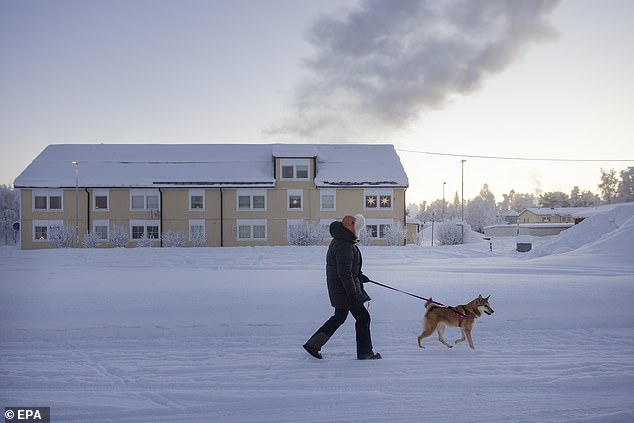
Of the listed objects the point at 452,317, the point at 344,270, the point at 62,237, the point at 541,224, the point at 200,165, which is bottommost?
the point at 452,317

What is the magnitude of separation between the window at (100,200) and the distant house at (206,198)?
77mm

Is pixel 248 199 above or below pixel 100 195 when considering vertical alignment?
below

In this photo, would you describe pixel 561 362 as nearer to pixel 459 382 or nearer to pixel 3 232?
pixel 459 382

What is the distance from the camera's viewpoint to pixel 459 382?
225 inches

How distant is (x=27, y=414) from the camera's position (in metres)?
4.76

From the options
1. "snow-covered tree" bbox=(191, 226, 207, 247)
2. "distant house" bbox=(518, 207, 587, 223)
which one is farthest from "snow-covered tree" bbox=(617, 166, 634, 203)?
"snow-covered tree" bbox=(191, 226, 207, 247)

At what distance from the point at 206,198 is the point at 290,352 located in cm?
3083

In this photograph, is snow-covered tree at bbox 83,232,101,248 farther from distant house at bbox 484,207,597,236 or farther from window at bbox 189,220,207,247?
distant house at bbox 484,207,597,236

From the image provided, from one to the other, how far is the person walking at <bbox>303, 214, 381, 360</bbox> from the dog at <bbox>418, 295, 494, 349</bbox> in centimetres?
107

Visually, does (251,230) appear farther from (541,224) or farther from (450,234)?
(541,224)

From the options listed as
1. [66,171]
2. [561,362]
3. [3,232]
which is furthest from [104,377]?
[3,232]

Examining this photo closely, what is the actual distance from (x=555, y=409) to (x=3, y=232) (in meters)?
103

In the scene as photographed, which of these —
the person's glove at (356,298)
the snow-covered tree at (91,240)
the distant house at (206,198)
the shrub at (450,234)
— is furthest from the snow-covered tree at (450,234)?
the person's glove at (356,298)

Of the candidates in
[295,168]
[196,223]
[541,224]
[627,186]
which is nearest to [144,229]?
[196,223]
